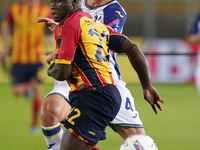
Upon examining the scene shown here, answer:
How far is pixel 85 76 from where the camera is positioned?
2.25 metres

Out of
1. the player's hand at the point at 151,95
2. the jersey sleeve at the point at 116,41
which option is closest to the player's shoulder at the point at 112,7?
the jersey sleeve at the point at 116,41

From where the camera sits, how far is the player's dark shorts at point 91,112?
2227 millimetres

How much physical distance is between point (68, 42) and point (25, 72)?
3953mm

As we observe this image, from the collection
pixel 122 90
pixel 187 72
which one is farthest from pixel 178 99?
pixel 122 90

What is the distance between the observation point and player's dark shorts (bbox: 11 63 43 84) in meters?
5.93

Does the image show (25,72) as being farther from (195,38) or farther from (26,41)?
(195,38)

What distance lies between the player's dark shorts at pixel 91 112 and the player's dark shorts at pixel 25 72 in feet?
12.2

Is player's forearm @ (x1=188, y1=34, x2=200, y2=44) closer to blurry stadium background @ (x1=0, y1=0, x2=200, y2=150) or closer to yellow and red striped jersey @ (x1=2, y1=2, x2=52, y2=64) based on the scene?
blurry stadium background @ (x1=0, y1=0, x2=200, y2=150)

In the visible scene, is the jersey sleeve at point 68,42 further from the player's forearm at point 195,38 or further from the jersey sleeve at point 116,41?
the player's forearm at point 195,38

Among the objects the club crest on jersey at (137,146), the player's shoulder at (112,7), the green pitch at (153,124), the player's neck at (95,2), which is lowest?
the green pitch at (153,124)

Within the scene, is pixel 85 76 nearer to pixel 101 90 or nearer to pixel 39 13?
pixel 101 90

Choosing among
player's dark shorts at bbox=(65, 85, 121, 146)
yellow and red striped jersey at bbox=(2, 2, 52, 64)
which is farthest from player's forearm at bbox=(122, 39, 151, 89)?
yellow and red striped jersey at bbox=(2, 2, 52, 64)

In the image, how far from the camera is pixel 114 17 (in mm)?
3016

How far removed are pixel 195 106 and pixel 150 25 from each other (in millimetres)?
5461
